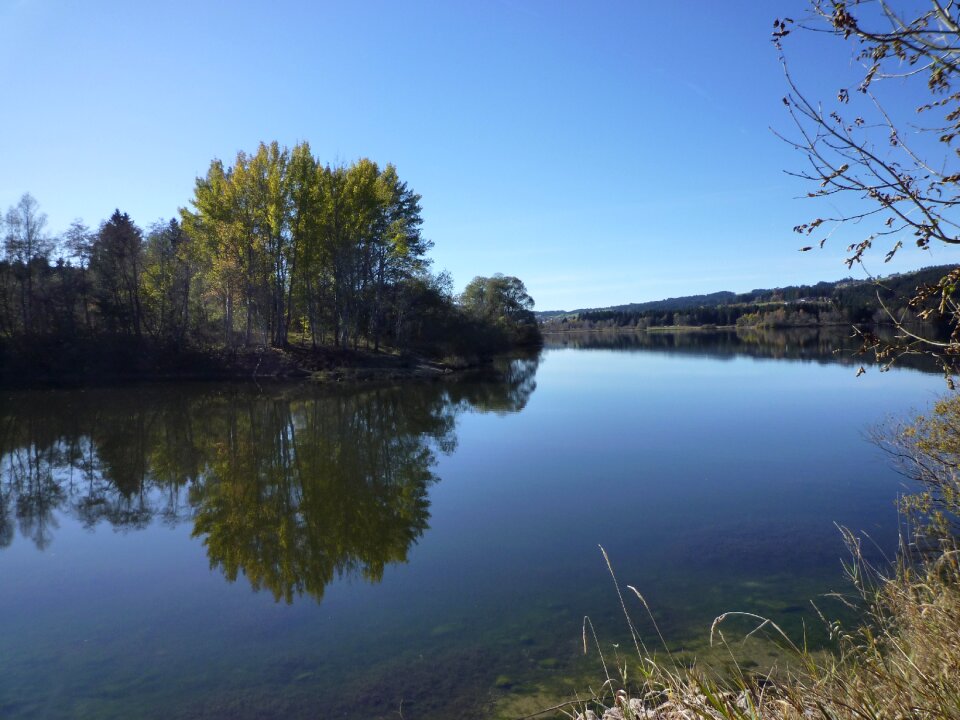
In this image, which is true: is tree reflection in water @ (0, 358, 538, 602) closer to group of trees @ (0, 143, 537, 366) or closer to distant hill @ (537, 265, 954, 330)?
group of trees @ (0, 143, 537, 366)

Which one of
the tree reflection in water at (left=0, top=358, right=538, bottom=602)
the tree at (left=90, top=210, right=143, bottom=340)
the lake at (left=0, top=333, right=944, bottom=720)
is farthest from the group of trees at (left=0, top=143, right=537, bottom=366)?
the lake at (left=0, top=333, right=944, bottom=720)

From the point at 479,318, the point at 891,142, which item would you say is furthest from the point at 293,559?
the point at 479,318

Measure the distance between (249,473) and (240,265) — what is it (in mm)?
19618

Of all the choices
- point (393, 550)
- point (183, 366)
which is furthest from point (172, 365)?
point (393, 550)

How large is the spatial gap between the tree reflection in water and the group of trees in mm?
8135

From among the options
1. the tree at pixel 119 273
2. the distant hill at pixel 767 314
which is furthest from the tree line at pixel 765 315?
the tree at pixel 119 273

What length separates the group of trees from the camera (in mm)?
30141

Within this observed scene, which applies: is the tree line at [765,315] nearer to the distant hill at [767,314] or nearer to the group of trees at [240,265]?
the distant hill at [767,314]

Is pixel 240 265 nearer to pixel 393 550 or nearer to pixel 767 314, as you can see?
pixel 393 550

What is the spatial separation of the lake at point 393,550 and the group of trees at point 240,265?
524 inches

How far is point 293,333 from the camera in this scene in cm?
3878

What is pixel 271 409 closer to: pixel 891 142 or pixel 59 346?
pixel 59 346

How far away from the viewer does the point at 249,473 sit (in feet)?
42.8

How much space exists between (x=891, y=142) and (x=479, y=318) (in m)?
39.8
